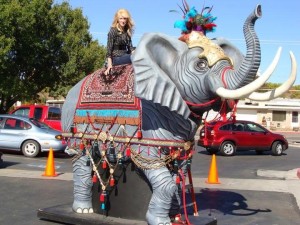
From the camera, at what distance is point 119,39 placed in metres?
6.50

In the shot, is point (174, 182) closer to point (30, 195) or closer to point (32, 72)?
point (30, 195)

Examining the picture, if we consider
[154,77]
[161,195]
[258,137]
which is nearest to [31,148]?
[258,137]

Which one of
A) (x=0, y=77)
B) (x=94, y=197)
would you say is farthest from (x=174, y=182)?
(x=0, y=77)

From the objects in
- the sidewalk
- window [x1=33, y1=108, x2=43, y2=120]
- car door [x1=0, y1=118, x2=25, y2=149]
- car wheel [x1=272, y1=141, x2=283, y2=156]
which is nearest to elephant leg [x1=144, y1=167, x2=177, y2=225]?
the sidewalk

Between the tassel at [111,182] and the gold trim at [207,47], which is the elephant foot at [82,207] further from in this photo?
the gold trim at [207,47]

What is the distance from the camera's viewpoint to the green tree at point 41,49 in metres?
24.0

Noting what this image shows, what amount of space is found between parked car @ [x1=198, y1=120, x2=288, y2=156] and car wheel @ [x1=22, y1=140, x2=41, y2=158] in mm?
6317

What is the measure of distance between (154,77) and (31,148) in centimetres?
1151

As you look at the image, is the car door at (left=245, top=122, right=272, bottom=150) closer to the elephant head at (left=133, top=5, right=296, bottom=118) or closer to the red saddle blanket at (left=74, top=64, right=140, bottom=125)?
the red saddle blanket at (left=74, top=64, right=140, bottom=125)

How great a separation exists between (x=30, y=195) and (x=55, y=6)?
71.0 ft

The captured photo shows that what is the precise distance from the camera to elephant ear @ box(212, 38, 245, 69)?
6.14 metres

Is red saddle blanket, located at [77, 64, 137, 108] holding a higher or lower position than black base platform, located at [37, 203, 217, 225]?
higher

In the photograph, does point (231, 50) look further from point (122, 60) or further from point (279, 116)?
point (279, 116)

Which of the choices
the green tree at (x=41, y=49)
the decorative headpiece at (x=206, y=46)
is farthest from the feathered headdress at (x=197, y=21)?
the green tree at (x=41, y=49)
